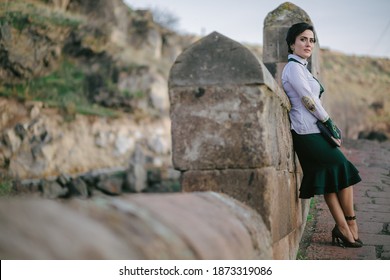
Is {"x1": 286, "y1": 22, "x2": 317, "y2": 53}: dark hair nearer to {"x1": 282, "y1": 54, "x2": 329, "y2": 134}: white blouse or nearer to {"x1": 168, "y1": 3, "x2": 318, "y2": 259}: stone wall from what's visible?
{"x1": 282, "y1": 54, "x2": 329, "y2": 134}: white blouse

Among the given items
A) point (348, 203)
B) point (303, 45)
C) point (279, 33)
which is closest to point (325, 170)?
point (348, 203)

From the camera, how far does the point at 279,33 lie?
5.11 metres

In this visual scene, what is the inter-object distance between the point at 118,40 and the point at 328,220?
1114 inches

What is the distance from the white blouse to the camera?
344 cm

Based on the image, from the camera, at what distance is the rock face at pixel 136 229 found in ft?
4.22

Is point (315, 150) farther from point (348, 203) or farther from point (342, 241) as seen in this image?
point (342, 241)

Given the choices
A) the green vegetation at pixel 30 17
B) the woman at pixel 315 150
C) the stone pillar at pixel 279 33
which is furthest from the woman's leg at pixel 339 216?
the green vegetation at pixel 30 17

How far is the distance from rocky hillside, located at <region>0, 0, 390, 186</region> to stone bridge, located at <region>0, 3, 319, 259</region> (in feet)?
71.0

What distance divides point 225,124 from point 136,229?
1.13 m

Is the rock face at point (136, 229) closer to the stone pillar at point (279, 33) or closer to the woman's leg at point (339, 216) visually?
the woman's leg at point (339, 216)

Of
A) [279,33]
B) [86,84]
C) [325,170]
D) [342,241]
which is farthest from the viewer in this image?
[86,84]

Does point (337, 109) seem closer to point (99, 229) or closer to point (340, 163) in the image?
point (340, 163)
